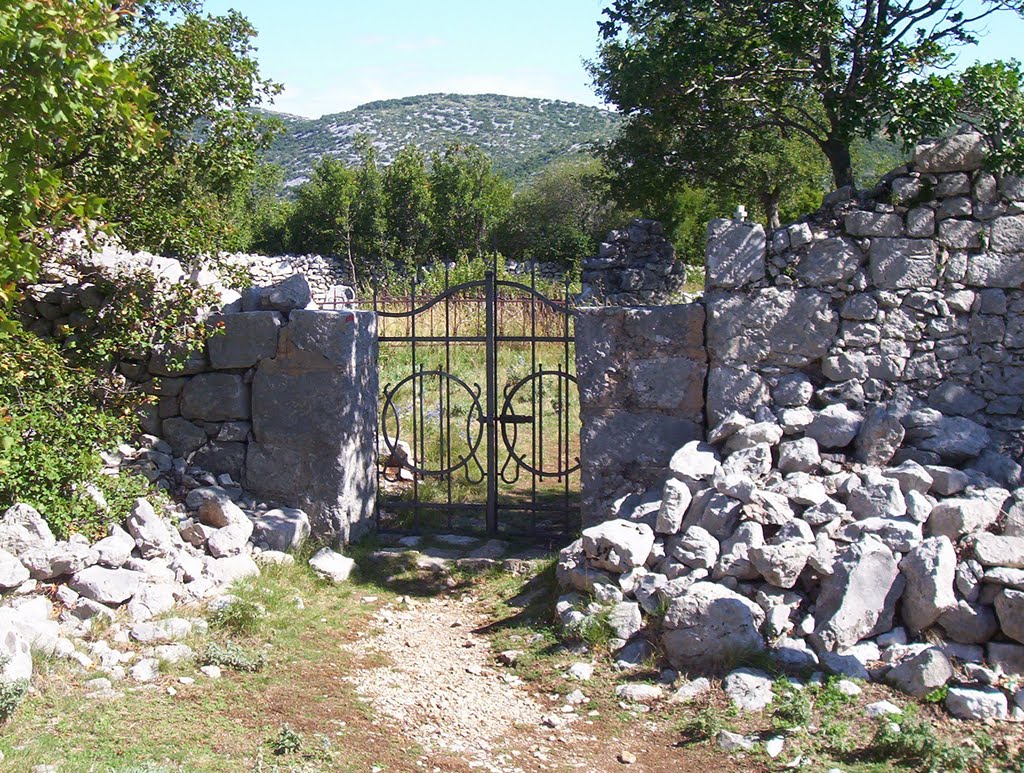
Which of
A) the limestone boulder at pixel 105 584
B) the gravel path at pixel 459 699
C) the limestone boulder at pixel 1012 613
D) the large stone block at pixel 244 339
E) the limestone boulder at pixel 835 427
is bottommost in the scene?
the gravel path at pixel 459 699

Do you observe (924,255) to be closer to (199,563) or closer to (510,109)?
(199,563)

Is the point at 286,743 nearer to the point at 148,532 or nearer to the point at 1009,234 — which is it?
the point at 148,532

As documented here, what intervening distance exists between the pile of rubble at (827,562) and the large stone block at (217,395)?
3116 mm

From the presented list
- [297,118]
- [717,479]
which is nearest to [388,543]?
[717,479]

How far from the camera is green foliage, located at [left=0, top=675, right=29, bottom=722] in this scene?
434cm

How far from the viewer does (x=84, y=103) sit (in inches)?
171

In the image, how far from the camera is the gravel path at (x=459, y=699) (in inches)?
182

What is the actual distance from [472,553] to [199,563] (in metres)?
2.13

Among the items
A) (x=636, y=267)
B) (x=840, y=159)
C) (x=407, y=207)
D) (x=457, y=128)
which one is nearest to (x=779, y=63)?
(x=840, y=159)

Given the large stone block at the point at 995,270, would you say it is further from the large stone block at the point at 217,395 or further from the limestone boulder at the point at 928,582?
the large stone block at the point at 217,395

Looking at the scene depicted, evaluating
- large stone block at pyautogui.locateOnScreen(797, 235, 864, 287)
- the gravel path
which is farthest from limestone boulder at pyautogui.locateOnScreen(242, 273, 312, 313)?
large stone block at pyautogui.locateOnScreen(797, 235, 864, 287)

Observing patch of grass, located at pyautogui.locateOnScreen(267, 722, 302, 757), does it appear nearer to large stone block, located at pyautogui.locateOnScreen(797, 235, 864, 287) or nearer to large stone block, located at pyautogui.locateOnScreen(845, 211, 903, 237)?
large stone block, located at pyautogui.locateOnScreen(797, 235, 864, 287)

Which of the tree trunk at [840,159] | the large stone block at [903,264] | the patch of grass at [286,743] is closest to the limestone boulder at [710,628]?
the patch of grass at [286,743]

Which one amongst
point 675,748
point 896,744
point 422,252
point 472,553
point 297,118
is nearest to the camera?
point 896,744
